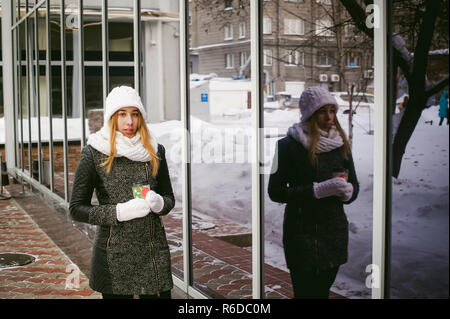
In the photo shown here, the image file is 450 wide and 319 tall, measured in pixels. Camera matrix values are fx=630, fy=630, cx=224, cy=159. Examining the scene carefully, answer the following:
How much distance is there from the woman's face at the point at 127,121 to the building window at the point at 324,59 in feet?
3.65

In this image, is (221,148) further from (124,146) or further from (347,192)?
(347,192)

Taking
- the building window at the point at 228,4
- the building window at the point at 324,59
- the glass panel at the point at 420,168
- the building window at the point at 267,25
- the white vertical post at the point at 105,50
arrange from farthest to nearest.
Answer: the white vertical post at the point at 105,50, the building window at the point at 228,4, the building window at the point at 267,25, the building window at the point at 324,59, the glass panel at the point at 420,168

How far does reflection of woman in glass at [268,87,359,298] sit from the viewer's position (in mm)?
3195

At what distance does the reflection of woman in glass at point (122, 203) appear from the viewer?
3629 mm

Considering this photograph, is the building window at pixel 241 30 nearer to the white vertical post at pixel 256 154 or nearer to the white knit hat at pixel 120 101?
the white vertical post at pixel 256 154

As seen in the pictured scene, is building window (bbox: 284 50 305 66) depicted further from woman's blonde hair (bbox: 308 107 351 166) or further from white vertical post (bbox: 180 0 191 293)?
white vertical post (bbox: 180 0 191 293)

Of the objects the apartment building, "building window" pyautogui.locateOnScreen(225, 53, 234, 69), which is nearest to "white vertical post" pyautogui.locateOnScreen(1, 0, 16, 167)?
the apartment building

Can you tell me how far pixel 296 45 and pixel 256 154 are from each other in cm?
87

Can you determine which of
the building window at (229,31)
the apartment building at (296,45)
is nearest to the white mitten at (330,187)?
the apartment building at (296,45)

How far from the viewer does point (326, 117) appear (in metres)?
3.28

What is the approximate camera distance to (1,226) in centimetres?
959

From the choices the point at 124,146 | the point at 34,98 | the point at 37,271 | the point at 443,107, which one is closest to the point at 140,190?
the point at 124,146

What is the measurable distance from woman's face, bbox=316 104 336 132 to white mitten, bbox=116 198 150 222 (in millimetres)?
1064
